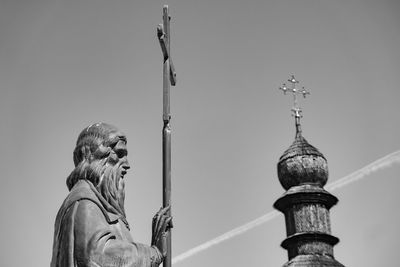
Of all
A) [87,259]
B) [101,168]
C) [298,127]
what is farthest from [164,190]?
[298,127]

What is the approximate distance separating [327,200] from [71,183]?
35.1 m

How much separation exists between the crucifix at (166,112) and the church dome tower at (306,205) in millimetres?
29945

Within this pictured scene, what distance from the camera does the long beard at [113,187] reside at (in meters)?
6.20

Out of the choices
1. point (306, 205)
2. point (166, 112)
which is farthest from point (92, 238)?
point (306, 205)

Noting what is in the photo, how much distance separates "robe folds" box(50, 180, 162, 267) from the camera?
18.9 ft

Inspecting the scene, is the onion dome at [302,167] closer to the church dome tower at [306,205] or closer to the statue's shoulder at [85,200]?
the church dome tower at [306,205]

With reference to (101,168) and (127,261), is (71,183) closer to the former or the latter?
(101,168)

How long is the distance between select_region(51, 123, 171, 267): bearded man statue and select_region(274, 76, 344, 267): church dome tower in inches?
1221

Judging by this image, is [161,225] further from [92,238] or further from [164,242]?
[92,238]

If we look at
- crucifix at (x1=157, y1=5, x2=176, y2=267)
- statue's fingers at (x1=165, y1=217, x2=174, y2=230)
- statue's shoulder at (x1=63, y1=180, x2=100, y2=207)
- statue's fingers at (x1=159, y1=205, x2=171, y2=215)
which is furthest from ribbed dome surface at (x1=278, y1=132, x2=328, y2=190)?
statue's shoulder at (x1=63, y1=180, x2=100, y2=207)

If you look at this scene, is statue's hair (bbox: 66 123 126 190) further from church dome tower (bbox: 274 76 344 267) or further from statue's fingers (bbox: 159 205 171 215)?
church dome tower (bbox: 274 76 344 267)

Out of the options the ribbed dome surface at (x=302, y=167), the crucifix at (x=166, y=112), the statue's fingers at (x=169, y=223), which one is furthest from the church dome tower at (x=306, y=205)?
the statue's fingers at (x=169, y=223)

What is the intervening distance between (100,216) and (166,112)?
152 centimetres

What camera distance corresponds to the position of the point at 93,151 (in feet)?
20.7
